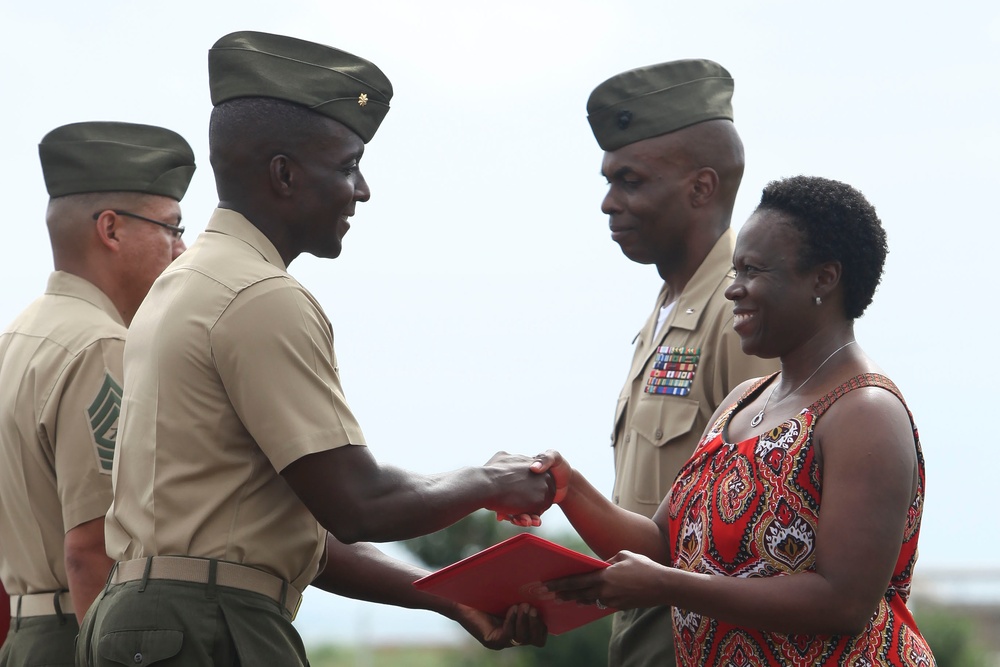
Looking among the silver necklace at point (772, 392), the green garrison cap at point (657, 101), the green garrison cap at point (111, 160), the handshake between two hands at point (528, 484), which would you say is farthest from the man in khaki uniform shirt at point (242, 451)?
the green garrison cap at point (657, 101)

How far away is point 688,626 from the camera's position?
3.52 meters

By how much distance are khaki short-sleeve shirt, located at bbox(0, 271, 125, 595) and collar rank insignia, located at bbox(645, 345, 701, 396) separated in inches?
71.9

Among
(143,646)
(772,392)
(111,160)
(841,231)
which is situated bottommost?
(143,646)

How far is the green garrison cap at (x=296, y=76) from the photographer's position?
11.6 feet

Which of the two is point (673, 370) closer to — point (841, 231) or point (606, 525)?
point (606, 525)

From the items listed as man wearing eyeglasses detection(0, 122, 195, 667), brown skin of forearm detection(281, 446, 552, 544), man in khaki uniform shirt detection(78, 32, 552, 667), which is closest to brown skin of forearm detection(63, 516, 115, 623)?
man wearing eyeglasses detection(0, 122, 195, 667)

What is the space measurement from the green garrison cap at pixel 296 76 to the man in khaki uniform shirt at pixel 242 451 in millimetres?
12

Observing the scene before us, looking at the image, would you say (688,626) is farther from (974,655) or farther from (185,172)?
(974,655)

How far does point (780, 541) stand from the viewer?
10.5ft

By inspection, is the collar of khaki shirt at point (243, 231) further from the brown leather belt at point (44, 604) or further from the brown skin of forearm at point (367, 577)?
the brown leather belt at point (44, 604)

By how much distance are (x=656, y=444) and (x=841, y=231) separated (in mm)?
1272

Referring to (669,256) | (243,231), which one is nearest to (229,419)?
(243,231)

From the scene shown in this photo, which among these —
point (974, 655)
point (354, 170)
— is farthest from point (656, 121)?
point (974, 655)

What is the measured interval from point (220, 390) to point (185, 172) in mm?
1996
